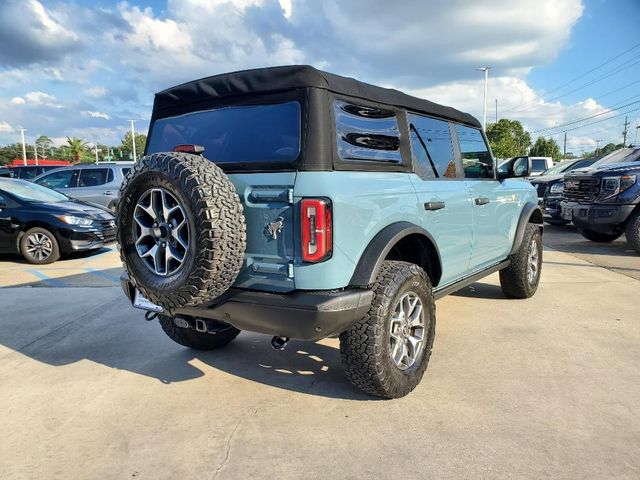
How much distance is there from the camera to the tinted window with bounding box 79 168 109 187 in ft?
40.1

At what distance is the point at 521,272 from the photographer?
500 cm

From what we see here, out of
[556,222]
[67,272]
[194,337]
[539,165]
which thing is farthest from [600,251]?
[539,165]

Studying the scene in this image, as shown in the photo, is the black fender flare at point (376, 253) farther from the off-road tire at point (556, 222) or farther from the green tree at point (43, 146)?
the green tree at point (43, 146)

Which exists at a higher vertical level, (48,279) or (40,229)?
(40,229)

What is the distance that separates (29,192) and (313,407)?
25.7 feet

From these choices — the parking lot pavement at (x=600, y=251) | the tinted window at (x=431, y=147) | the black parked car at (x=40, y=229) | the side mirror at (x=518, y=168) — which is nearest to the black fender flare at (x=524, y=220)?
the side mirror at (x=518, y=168)

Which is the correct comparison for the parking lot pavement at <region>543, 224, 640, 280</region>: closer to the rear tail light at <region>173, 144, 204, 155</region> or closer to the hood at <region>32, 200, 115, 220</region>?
the rear tail light at <region>173, 144, 204, 155</region>

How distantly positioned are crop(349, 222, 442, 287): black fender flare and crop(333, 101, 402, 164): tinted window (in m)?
0.48

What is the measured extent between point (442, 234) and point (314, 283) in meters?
1.36

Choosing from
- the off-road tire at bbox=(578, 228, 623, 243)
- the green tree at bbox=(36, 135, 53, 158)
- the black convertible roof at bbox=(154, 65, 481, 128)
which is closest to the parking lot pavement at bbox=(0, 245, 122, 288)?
the black convertible roof at bbox=(154, 65, 481, 128)

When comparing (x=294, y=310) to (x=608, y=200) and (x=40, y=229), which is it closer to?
(x=40, y=229)

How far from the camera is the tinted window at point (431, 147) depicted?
3.48 metres

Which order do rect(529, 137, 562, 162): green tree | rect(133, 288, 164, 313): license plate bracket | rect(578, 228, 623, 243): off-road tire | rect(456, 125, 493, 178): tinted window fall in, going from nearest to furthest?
rect(133, 288, 164, 313): license plate bracket < rect(456, 125, 493, 178): tinted window < rect(578, 228, 623, 243): off-road tire < rect(529, 137, 562, 162): green tree

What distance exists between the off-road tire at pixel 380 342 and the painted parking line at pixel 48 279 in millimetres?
5060
